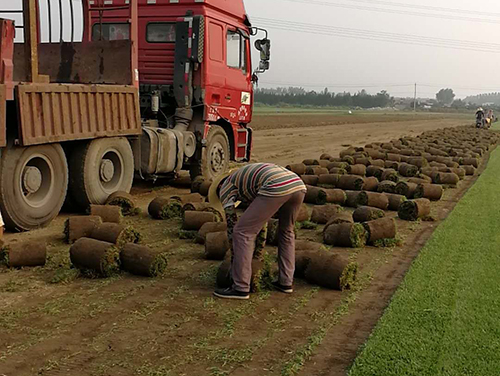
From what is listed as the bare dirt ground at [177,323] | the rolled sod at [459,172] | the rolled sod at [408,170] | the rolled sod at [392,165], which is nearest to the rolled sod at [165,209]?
the bare dirt ground at [177,323]

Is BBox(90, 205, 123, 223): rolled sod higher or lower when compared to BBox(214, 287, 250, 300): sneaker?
higher

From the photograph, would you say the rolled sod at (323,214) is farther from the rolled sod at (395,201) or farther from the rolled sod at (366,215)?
the rolled sod at (395,201)

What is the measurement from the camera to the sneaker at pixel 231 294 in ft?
20.8

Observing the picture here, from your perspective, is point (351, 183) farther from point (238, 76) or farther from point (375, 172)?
point (238, 76)

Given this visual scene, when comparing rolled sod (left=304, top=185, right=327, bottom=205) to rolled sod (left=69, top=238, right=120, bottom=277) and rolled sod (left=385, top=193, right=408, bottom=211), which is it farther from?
rolled sod (left=69, top=238, right=120, bottom=277)

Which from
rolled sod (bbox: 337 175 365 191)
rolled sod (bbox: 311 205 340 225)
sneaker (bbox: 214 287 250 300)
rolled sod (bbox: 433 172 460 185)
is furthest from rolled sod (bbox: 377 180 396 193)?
sneaker (bbox: 214 287 250 300)

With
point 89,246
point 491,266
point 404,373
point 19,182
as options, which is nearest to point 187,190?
point 19,182

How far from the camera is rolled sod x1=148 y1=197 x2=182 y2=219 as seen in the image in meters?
10.3

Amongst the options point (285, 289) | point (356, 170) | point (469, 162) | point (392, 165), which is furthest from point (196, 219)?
point (469, 162)

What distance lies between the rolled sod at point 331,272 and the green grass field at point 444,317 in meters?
0.58

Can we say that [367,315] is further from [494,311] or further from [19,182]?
[19,182]

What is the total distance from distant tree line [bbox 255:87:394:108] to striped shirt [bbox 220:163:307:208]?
111514 mm

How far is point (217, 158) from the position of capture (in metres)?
14.2

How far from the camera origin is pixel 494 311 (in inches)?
237
